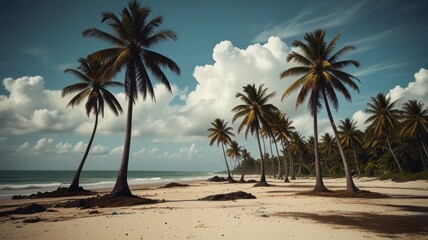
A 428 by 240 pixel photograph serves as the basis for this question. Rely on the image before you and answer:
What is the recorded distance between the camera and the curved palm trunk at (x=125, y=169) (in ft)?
47.6

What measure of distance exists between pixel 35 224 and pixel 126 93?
31.6ft

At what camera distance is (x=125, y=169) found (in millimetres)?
15367

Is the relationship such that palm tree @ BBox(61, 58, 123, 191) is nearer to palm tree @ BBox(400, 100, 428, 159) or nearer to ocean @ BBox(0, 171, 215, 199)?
ocean @ BBox(0, 171, 215, 199)

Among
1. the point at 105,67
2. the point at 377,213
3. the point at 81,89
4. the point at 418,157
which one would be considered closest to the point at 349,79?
the point at 377,213

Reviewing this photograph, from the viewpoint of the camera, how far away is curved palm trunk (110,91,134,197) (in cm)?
1450

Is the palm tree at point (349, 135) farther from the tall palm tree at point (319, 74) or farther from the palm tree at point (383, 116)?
the tall palm tree at point (319, 74)

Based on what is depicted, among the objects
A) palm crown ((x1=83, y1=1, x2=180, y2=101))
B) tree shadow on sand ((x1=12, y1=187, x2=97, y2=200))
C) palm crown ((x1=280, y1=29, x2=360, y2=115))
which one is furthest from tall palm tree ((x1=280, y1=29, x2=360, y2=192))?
tree shadow on sand ((x1=12, y1=187, x2=97, y2=200))

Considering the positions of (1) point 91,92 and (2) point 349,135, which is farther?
(2) point 349,135

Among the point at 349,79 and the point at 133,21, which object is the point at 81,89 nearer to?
the point at 133,21

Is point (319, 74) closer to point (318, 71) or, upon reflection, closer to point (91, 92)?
point (318, 71)

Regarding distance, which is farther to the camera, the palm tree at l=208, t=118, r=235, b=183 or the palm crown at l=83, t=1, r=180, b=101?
the palm tree at l=208, t=118, r=235, b=183

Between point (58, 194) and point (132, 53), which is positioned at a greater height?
point (132, 53)

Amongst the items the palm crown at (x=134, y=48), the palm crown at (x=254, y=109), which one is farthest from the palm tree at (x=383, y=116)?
the palm crown at (x=134, y=48)

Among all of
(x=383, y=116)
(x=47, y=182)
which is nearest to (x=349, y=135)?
(x=383, y=116)
